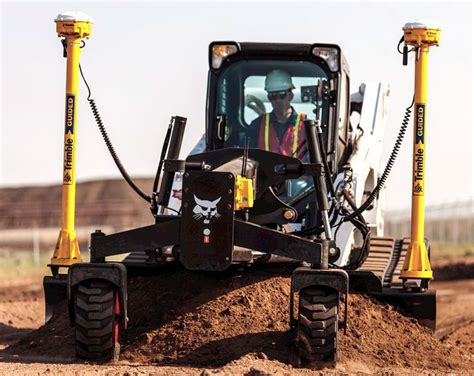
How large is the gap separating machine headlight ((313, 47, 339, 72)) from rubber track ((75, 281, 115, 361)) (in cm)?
361

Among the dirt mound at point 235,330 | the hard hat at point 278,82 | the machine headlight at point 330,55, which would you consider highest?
the machine headlight at point 330,55

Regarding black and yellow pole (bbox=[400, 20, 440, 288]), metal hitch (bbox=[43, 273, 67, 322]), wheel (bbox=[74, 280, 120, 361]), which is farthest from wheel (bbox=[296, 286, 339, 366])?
metal hitch (bbox=[43, 273, 67, 322])

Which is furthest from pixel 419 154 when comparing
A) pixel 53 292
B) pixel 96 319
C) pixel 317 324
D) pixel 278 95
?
pixel 53 292

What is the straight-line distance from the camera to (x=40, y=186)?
72.5 meters

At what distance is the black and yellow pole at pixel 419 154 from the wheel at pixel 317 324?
1.76m

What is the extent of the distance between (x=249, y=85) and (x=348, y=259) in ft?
6.98

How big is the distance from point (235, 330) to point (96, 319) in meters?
1.28

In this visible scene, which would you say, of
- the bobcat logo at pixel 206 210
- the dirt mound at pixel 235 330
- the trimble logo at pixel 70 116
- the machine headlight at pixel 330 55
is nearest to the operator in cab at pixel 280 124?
the machine headlight at pixel 330 55

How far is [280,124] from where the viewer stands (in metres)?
12.6

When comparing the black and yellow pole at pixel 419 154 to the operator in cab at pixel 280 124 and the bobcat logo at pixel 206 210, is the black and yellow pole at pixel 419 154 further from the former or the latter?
the bobcat logo at pixel 206 210

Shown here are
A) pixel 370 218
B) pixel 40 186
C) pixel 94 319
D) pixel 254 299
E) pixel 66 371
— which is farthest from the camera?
pixel 40 186

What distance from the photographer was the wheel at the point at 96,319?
10.6m

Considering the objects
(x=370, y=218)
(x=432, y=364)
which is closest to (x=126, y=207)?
(x=370, y=218)

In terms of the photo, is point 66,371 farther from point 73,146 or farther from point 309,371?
point 73,146
